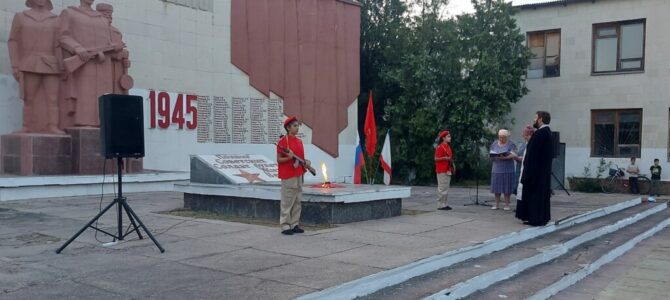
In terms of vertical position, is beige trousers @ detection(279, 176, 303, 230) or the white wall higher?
the white wall

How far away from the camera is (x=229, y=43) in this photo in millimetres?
20609

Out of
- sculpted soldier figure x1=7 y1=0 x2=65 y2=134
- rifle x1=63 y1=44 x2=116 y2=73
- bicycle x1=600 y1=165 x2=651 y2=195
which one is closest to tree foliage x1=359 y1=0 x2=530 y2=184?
bicycle x1=600 y1=165 x2=651 y2=195

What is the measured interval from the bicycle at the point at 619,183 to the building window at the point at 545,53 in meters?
4.60

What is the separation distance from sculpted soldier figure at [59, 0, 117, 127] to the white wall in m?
1.51

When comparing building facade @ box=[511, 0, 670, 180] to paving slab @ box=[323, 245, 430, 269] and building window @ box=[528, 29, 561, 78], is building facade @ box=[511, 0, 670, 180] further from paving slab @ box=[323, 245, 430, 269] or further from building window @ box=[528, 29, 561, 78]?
paving slab @ box=[323, 245, 430, 269]

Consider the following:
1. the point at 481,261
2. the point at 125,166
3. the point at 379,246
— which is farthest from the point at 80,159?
the point at 481,261

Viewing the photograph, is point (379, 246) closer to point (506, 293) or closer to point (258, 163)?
point (506, 293)

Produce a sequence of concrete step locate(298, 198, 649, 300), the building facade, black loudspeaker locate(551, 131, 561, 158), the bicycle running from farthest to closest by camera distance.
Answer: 1. the building facade
2. the bicycle
3. black loudspeaker locate(551, 131, 561, 158)
4. concrete step locate(298, 198, 649, 300)

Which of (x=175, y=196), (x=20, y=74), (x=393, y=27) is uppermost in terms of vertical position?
(x=393, y=27)

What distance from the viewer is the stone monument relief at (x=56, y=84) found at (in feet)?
48.0

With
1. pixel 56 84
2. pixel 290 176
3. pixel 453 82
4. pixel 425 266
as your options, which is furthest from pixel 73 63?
pixel 453 82

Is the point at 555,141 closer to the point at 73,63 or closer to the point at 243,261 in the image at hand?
the point at 243,261

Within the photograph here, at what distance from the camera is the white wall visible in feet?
59.3

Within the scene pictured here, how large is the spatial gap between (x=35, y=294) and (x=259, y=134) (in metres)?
15.8
